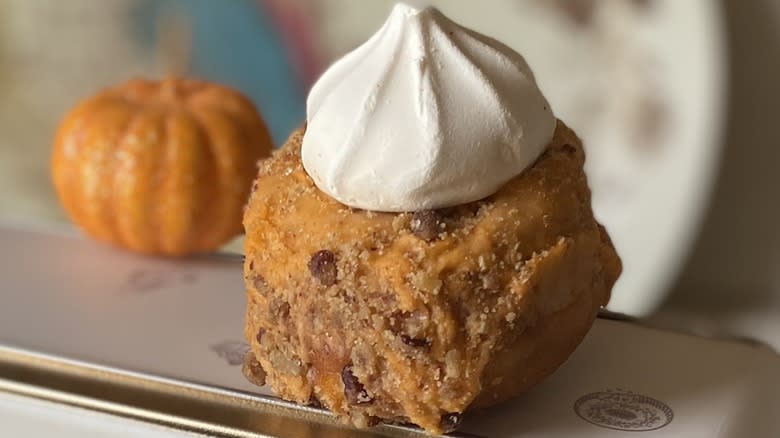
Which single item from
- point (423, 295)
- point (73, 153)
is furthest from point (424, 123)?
point (73, 153)

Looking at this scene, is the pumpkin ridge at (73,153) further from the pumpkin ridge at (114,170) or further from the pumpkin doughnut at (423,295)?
the pumpkin doughnut at (423,295)

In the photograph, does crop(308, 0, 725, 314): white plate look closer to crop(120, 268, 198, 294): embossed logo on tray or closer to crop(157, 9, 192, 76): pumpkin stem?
crop(157, 9, 192, 76): pumpkin stem

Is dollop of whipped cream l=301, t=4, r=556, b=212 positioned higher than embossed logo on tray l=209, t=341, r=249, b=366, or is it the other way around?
dollop of whipped cream l=301, t=4, r=556, b=212

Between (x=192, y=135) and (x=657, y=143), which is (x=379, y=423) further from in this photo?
(x=657, y=143)

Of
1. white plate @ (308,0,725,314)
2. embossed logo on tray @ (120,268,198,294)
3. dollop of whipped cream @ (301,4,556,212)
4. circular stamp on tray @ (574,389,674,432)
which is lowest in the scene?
embossed logo on tray @ (120,268,198,294)

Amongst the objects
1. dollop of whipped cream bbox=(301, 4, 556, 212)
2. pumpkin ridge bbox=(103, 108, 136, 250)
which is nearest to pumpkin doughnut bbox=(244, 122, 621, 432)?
dollop of whipped cream bbox=(301, 4, 556, 212)

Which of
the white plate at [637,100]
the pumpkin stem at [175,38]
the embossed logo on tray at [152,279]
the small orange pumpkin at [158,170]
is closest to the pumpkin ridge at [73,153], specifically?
the small orange pumpkin at [158,170]

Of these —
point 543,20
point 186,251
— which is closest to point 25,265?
point 186,251

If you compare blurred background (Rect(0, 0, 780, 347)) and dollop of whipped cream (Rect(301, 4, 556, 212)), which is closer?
dollop of whipped cream (Rect(301, 4, 556, 212))
